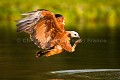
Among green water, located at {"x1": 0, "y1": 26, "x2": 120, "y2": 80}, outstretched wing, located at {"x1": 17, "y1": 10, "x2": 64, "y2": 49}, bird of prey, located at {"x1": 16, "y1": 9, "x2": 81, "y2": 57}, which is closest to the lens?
outstretched wing, located at {"x1": 17, "y1": 10, "x2": 64, "y2": 49}

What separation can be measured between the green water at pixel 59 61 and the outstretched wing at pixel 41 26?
1267 millimetres

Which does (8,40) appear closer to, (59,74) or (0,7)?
(59,74)

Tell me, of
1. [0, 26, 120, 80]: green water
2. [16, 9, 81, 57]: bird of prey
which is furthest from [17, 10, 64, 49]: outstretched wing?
[0, 26, 120, 80]: green water

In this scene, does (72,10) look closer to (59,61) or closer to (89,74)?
(59,61)

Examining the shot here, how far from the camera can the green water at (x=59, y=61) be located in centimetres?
1761

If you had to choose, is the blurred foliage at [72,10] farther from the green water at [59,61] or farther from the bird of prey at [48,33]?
the bird of prey at [48,33]

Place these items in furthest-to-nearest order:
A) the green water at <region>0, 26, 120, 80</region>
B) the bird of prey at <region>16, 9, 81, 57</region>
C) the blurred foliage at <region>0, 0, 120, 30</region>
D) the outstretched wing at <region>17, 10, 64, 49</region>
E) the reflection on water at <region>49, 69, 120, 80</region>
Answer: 1. the blurred foliage at <region>0, 0, 120, 30</region>
2. the green water at <region>0, 26, 120, 80</region>
3. the reflection on water at <region>49, 69, 120, 80</region>
4. the bird of prey at <region>16, 9, 81, 57</region>
5. the outstretched wing at <region>17, 10, 64, 49</region>

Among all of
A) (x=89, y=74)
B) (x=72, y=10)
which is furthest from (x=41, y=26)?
(x=72, y=10)

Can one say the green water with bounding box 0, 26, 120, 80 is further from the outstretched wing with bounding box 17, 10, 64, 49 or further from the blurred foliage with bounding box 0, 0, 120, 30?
the blurred foliage with bounding box 0, 0, 120, 30

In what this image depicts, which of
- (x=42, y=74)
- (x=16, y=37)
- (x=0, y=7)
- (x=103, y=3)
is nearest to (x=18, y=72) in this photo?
(x=42, y=74)

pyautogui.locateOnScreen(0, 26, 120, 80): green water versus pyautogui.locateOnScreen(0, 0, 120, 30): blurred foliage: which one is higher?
pyautogui.locateOnScreen(0, 0, 120, 30): blurred foliage

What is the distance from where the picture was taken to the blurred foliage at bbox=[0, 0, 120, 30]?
51562 millimetres

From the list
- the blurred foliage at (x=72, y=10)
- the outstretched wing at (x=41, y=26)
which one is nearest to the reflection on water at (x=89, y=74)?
the outstretched wing at (x=41, y=26)

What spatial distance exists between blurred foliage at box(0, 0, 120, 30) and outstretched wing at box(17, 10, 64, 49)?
3368cm
